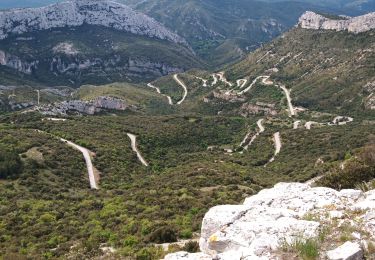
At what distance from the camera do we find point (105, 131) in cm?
12506

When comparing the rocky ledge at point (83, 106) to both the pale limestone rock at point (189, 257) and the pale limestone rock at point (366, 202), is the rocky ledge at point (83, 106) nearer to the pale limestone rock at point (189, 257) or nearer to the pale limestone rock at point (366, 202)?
the pale limestone rock at point (366, 202)

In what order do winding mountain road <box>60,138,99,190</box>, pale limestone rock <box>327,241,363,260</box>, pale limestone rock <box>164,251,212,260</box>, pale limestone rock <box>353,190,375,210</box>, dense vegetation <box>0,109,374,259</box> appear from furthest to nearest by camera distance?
winding mountain road <box>60,138,99,190</box> < dense vegetation <box>0,109,374,259</box> < pale limestone rock <box>353,190,375,210</box> < pale limestone rock <box>164,251,212,260</box> < pale limestone rock <box>327,241,363,260</box>

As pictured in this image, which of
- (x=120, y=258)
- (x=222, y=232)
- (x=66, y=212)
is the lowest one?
(x=66, y=212)

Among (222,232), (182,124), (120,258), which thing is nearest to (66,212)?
(120,258)

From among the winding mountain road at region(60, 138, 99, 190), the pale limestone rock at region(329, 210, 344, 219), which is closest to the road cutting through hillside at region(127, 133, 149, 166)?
the winding mountain road at region(60, 138, 99, 190)

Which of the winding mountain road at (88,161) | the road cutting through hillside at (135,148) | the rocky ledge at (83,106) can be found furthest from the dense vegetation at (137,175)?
the rocky ledge at (83,106)

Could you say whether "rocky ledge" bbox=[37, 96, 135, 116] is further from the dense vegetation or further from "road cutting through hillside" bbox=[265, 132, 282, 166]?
"road cutting through hillside" bbox=[265, 132, 282, 166]

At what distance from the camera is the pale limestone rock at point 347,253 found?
17.5 m

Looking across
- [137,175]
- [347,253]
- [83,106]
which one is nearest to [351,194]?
[347,253]

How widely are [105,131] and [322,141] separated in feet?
165

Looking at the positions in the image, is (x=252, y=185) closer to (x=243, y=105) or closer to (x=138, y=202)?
(x=138, y=202)

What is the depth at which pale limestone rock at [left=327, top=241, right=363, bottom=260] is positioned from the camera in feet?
57.3

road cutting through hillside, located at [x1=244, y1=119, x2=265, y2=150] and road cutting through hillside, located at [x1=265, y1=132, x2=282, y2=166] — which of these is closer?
road cutting through hillside, located at [x1=265, y1=132, x2=282, y2=166]

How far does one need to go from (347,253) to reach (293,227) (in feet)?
10.2
